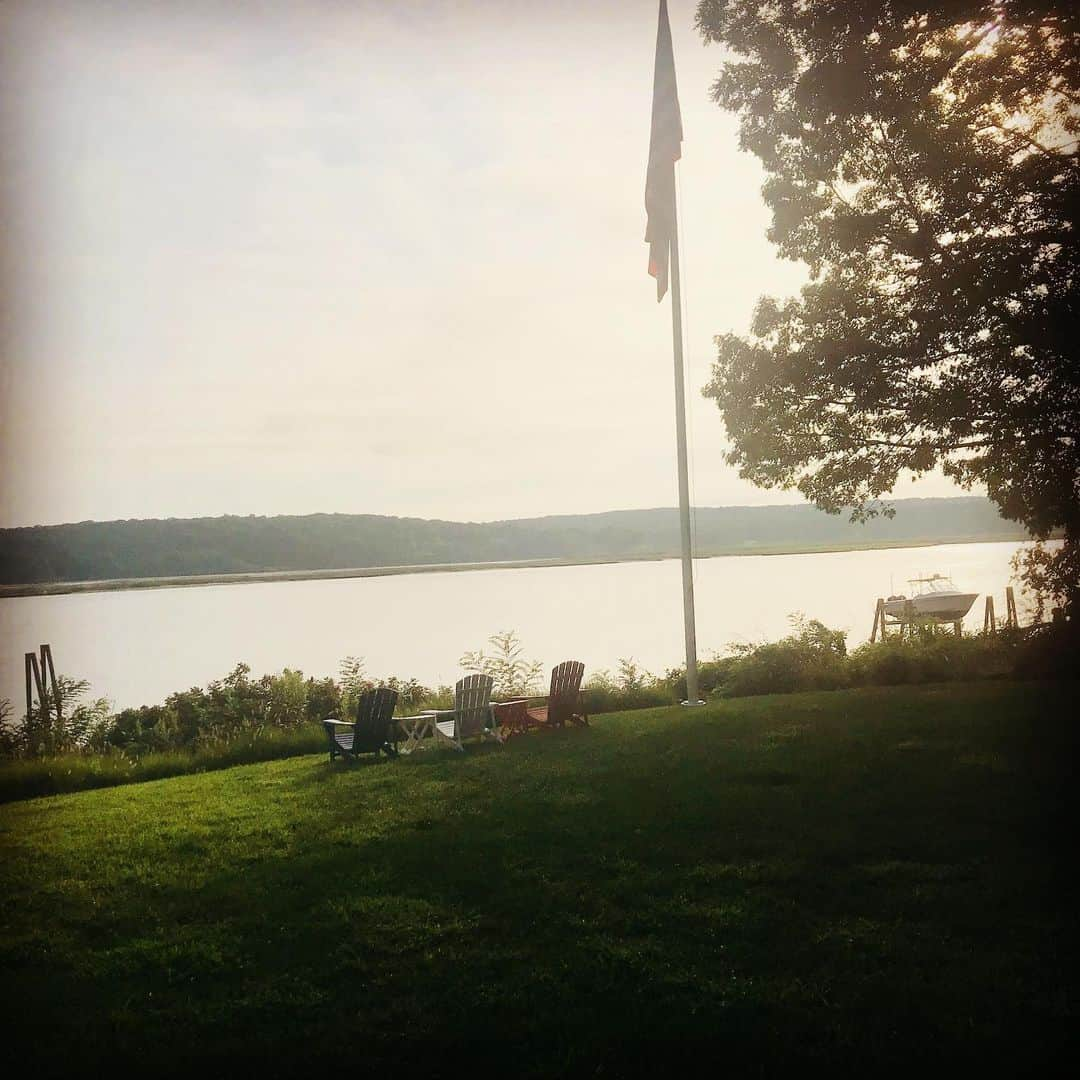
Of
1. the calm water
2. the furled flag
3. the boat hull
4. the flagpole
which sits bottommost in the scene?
the calm water

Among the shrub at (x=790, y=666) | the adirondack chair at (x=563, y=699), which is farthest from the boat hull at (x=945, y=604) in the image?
the adirondack chair at (x=563, y=699)

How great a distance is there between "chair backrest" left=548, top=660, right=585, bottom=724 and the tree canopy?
3.54m

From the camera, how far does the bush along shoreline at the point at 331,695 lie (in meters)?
10.3

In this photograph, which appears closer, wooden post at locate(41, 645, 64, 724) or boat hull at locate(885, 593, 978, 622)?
wooden post at locate(41, 645, 64, 724)

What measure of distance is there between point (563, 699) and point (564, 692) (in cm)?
9

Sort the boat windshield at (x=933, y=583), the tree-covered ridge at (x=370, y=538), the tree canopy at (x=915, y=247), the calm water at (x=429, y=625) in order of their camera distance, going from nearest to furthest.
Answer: the tree canopy at (x=915, y=247) < the calm water at (x=429, y=625) < the boat windshield at (x=933, y=583) < the tree-covered ridge at (x=370, y=538)

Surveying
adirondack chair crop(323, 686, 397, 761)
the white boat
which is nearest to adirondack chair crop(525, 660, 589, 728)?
adirondack chair crop(323, 686, 397, 761)

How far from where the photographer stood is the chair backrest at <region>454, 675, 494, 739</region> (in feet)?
32.3

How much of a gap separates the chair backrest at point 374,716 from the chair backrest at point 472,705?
0.75 meters

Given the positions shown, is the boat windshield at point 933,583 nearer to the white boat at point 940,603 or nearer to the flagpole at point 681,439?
the white boat at point 940,603

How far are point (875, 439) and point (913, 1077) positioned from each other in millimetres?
8813

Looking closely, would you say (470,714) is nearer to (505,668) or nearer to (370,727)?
(370,727)

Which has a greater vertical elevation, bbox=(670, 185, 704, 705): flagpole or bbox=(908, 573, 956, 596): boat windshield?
bbox=(670, 185, 704, 705): flagpole

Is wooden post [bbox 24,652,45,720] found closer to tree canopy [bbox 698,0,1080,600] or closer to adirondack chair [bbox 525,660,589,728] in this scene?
adirondack chair [bbox 525,660,589,728]
